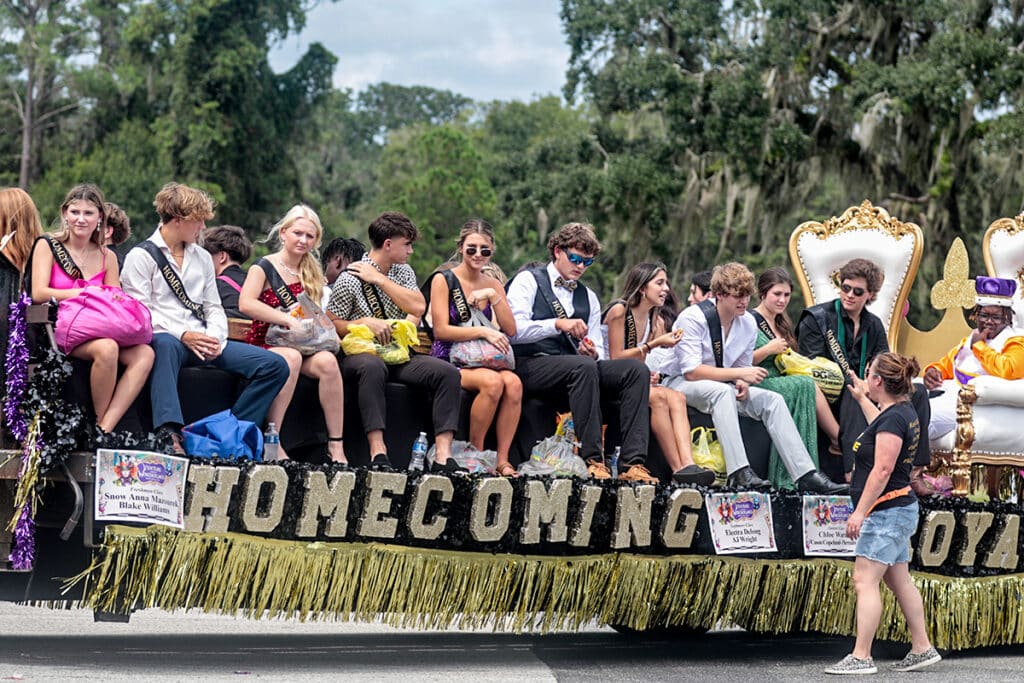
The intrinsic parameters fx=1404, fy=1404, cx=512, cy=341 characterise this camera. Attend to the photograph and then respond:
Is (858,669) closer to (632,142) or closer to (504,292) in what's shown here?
(504,292)

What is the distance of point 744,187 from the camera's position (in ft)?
75.3

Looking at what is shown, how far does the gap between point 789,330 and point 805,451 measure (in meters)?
1.17

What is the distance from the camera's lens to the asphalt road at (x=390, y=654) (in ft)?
21.4

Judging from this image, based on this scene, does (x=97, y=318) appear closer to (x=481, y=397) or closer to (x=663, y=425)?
(x=481, y=397)

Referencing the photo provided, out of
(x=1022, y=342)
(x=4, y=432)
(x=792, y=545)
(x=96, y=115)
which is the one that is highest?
(x=96, y=115)

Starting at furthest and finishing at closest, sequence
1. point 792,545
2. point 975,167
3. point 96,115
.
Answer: point 96,115, point 975,167, point 792,545

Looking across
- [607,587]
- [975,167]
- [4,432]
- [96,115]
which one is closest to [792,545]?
[607,587]

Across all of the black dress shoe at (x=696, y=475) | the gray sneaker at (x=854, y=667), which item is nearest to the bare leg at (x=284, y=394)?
the black dress shoe at (x=696, y=475)

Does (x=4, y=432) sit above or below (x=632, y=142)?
below

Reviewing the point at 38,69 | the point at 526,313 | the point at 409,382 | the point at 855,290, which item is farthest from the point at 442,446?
the point at 38,69

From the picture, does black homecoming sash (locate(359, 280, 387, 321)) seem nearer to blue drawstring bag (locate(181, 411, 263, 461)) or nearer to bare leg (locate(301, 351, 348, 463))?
bare leg (locate(301, 351, 348, 463))

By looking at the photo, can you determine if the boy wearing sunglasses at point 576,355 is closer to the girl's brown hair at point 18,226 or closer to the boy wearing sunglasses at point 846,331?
the boy wearing sunglasses at point 846,331

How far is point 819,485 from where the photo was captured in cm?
781

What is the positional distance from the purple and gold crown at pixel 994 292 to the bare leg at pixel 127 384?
507 centimetres
